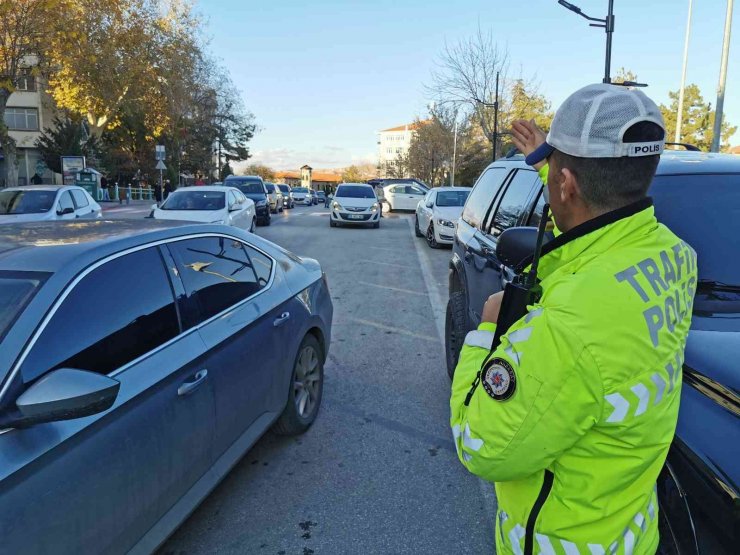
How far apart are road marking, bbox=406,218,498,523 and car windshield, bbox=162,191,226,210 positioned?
488 centimetres

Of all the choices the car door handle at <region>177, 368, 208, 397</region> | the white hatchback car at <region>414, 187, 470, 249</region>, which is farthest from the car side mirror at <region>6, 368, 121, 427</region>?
the white hatchback car at <region>414, 187, 470, 249</region>

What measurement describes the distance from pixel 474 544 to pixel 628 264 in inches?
83.3

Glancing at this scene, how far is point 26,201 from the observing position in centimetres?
1086

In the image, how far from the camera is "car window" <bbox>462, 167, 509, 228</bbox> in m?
4.49

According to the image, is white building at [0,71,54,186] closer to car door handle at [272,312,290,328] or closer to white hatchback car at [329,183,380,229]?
white hatchback car at [329,183,380,229]


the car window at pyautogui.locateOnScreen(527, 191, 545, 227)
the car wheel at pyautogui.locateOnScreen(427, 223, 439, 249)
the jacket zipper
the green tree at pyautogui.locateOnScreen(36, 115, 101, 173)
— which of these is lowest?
the car wheel at pyautogui.locateOnScreen(427, 223, 439, 249)

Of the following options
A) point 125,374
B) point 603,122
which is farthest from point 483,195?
point 603,122

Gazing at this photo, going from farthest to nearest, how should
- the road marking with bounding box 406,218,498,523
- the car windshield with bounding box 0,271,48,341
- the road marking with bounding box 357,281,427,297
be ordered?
the road marking with bounding box 357,281,427,297
the road marking with bounding box 406,218,498,523
the car windshield with bounding box 0,271,48,341

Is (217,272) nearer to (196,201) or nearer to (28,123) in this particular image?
(196,201)

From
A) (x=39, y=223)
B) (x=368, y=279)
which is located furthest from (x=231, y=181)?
(x=39, y=223)

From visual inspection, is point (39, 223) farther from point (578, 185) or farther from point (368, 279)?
point (368, 279)

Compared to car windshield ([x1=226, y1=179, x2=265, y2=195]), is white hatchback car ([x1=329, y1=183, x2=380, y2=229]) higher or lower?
lower

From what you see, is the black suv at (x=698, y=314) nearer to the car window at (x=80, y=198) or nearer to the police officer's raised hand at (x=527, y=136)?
the police officer's raised hand at (x=527, y=136)

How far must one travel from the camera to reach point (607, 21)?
559 inches
